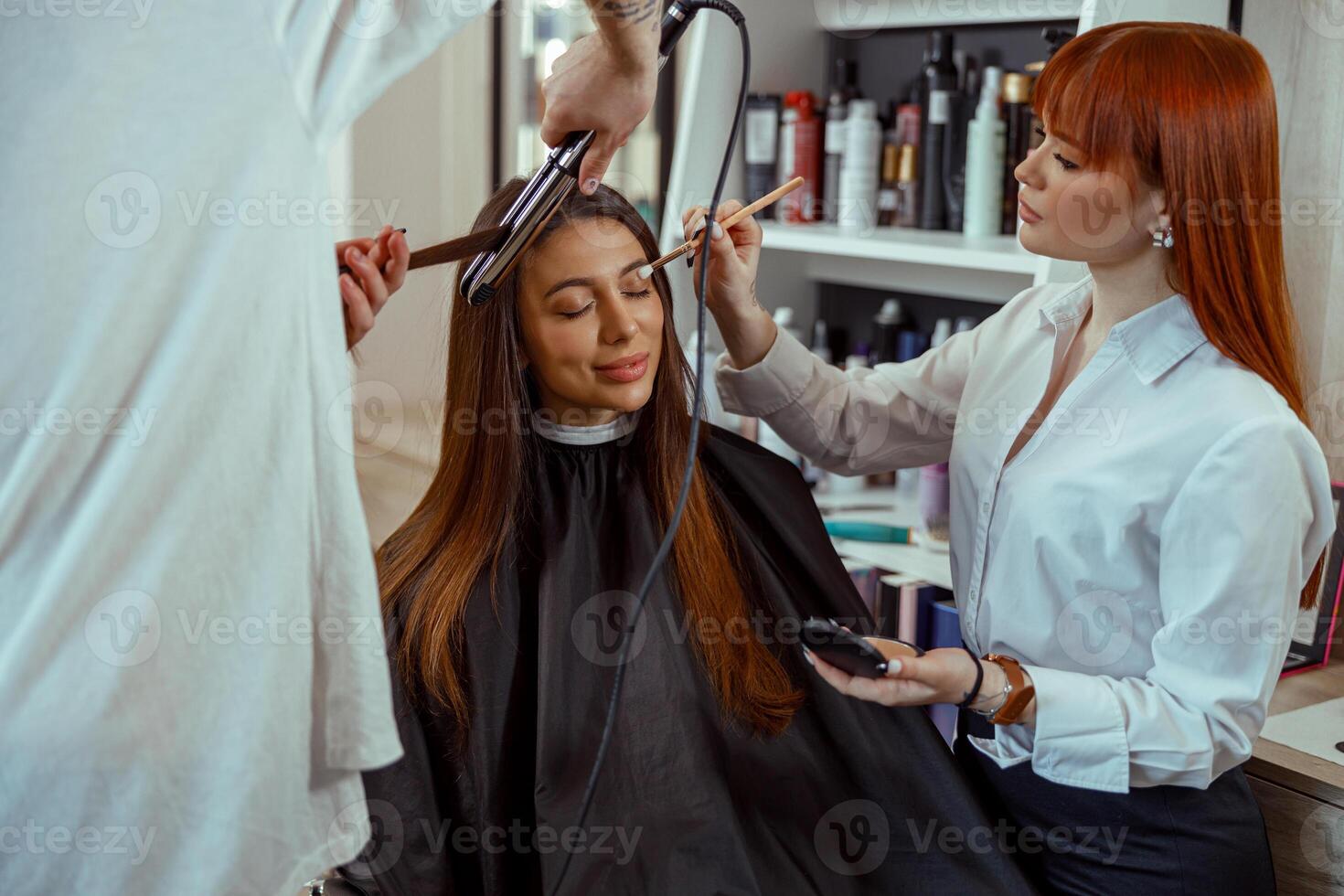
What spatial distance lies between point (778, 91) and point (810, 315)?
485mm

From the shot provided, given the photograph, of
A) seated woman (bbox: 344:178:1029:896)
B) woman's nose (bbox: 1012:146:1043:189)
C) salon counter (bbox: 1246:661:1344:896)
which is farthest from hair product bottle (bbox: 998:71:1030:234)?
salon counter (bbox: 1246:661:1344:896)

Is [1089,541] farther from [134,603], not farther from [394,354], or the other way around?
[394,354]

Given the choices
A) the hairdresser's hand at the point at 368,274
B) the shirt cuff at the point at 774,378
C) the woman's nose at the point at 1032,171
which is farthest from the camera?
the shirt cuff at the point at 774,378

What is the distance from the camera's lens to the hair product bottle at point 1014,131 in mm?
1990

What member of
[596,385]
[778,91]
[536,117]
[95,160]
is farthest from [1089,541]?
[536,117]

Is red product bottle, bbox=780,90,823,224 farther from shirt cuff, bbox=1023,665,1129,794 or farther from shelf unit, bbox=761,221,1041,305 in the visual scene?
shirt cuff, bbox=1023,665,1129,794

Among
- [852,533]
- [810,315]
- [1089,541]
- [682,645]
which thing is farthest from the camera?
[810,315]

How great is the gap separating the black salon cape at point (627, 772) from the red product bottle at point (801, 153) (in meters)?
1.04

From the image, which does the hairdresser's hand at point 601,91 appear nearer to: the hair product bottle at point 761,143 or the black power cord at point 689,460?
the black power cord at point 689,460

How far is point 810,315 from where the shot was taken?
259cm

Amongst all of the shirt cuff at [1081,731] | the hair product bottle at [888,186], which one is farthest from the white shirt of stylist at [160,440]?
Result: the hair product bottle at [888,186]

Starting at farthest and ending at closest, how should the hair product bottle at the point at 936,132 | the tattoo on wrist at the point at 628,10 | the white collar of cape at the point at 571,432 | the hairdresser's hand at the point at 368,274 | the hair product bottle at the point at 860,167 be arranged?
the hair product bottle at the point at 860,167
the hair product bottle at the point at 936,132
the white collar of cape at the point at 571,432
the hairdresser's hand at the point at 368,274
the tattoo on wrist at the point at 628,10

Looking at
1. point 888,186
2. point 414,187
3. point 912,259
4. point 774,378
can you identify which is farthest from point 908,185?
point 414,187

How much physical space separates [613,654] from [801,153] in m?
1.29
